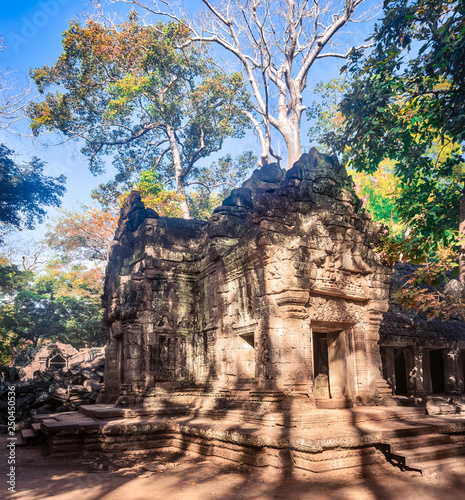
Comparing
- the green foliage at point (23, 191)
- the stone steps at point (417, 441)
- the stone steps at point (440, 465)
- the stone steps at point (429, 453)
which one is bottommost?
the stone steps at point (440, 465)

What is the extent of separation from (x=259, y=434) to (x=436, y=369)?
492 inches

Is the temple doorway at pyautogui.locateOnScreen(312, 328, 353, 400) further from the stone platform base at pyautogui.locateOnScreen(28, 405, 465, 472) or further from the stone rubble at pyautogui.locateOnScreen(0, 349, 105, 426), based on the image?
the stone rubble at pyautogui.locateOnScreen(0, 349, 105, 426)

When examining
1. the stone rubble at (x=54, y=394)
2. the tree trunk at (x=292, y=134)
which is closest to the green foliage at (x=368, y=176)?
the tree trunk at (x=292, y=134)

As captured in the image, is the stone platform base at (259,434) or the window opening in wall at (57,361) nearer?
the stone platform base at (259,434)

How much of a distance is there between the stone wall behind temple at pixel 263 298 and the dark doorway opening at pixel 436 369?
7.82 metres

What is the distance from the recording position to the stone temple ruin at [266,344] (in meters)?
6.92

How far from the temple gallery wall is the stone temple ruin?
0.03 meters

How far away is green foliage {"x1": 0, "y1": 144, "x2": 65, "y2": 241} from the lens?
17938 millimetres

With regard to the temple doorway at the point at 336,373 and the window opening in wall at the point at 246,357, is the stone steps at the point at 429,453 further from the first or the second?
the window opening in wall at the point at 246,357

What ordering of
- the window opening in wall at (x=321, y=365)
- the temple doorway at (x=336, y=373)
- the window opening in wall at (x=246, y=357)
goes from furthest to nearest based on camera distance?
the window opening in wall at (x=321, y=365) → the window opening in wall at (x=246, y=357) → the temple doorway at (x=336, y=373)

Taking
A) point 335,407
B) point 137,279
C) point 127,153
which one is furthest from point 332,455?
point 127,153

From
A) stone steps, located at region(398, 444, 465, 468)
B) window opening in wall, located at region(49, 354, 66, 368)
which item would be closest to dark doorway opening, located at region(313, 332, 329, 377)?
stone steps, located at region(398, 444, 465, 468)

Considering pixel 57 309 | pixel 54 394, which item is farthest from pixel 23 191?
pixel 57 309

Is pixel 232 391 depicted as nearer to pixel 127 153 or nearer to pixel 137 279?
pixel 137 279
